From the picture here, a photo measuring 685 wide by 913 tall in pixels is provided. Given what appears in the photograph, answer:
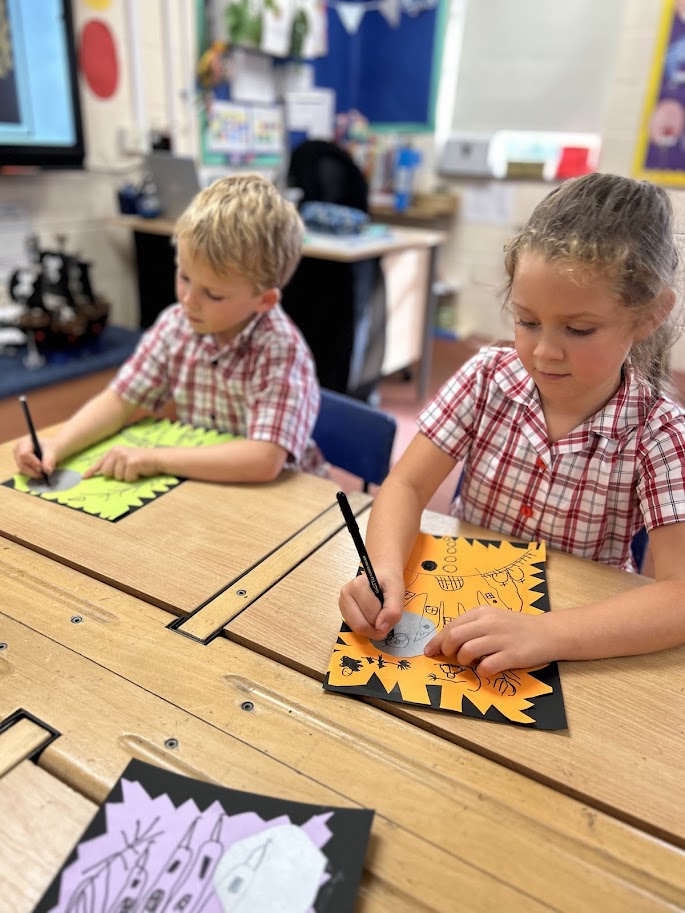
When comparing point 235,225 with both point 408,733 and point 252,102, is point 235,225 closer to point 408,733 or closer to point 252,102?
point 408,733

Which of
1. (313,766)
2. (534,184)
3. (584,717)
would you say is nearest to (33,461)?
(313,766)

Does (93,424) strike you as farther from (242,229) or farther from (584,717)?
(584,717)

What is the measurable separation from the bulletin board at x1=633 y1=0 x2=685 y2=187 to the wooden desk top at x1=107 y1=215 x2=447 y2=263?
1110 millimetres

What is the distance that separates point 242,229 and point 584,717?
2.92 ft

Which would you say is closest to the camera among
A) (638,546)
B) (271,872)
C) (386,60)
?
(271,872)

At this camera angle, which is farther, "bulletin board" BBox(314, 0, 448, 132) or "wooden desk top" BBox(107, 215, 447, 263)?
"bulletin board" BBox(314, 0, 448, 132)

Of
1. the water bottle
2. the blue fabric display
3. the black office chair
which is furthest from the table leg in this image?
the water bottle

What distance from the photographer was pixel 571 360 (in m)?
0.79

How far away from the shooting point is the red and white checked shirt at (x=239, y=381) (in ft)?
3.88

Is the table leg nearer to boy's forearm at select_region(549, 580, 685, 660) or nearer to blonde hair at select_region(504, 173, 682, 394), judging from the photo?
blonde hair at select_region(504, 173, 682, 394)

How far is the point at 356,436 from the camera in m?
1.35

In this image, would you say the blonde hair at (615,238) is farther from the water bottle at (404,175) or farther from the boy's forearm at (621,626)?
the water bottle at (404,175)

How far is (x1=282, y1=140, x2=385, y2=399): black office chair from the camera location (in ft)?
9.20

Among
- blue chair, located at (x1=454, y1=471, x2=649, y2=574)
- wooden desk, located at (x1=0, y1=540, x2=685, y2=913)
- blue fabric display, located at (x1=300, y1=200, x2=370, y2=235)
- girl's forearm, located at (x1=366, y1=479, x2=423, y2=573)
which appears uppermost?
blue fabric display, located at (x1=300, y1=200, x2=370, y2=235)
